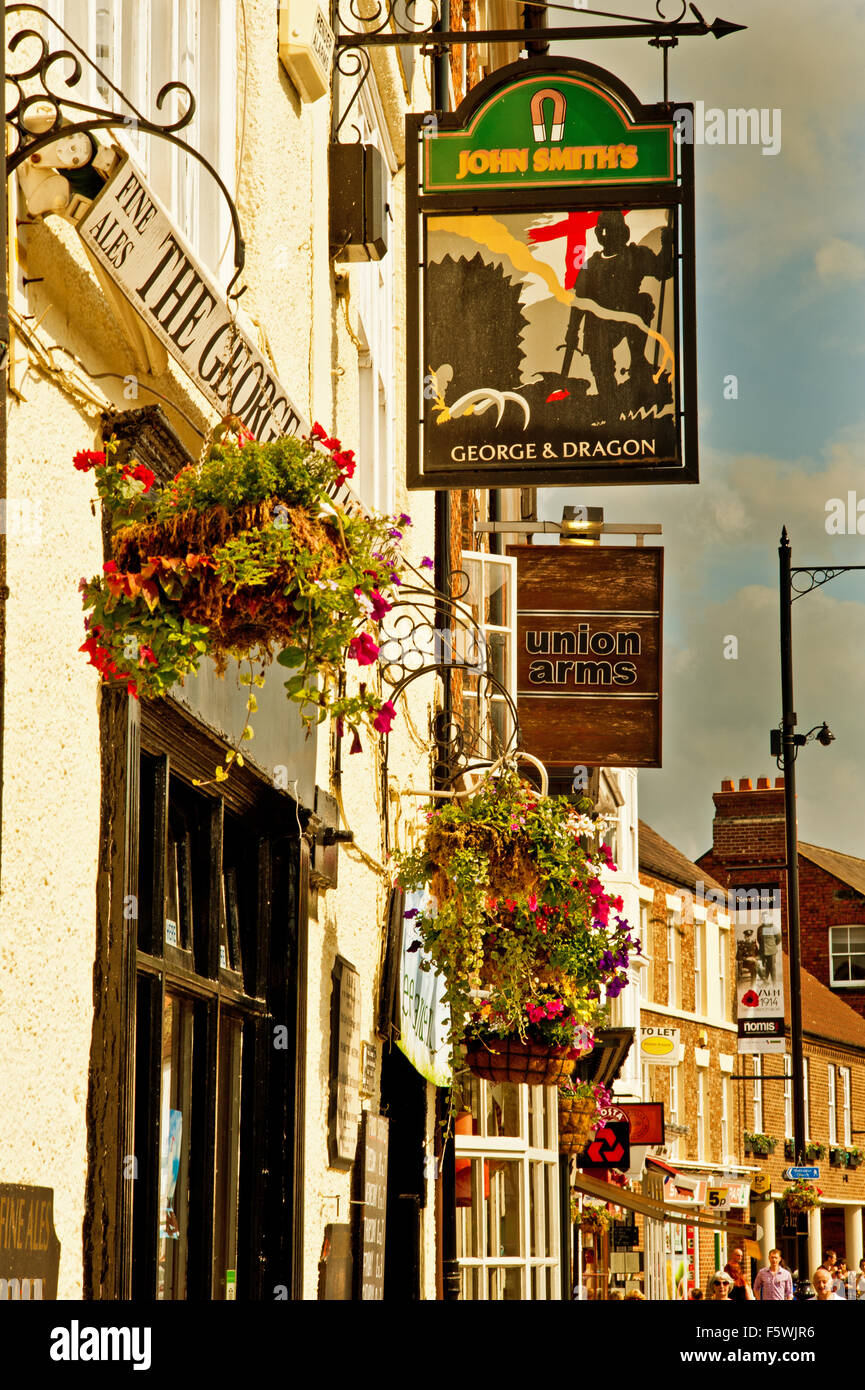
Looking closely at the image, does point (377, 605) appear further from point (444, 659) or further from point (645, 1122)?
point (645, 1122)

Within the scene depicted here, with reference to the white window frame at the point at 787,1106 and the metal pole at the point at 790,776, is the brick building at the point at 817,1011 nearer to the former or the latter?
the white window frame at the point at 787,1106

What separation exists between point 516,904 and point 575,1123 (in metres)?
7.27

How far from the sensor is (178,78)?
17.1 feet

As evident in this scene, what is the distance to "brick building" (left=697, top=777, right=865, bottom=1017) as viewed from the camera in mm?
44875

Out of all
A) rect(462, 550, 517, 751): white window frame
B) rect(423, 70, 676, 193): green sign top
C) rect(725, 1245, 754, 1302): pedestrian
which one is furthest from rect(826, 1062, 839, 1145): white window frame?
rect(423, 70, 676, 193): green sign top

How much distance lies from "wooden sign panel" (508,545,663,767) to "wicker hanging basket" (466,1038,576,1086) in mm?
2147

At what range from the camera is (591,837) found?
834 centimetres

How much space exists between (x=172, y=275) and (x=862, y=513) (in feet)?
16.1

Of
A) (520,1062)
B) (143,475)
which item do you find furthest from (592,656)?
(143,475)

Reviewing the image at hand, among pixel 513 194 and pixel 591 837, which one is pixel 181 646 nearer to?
pixel 513 194

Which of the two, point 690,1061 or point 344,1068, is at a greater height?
point 344,1068

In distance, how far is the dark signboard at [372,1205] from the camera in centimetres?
760

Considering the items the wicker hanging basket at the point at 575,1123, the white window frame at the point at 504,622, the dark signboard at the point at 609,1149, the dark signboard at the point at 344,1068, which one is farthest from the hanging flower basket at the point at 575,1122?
the dark signboard at the point at 344,1068

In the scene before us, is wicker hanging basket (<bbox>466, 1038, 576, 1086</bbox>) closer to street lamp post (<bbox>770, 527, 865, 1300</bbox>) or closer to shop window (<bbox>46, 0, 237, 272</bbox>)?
shop window (<bbox>46, 0, 237, 272</bbox>)
